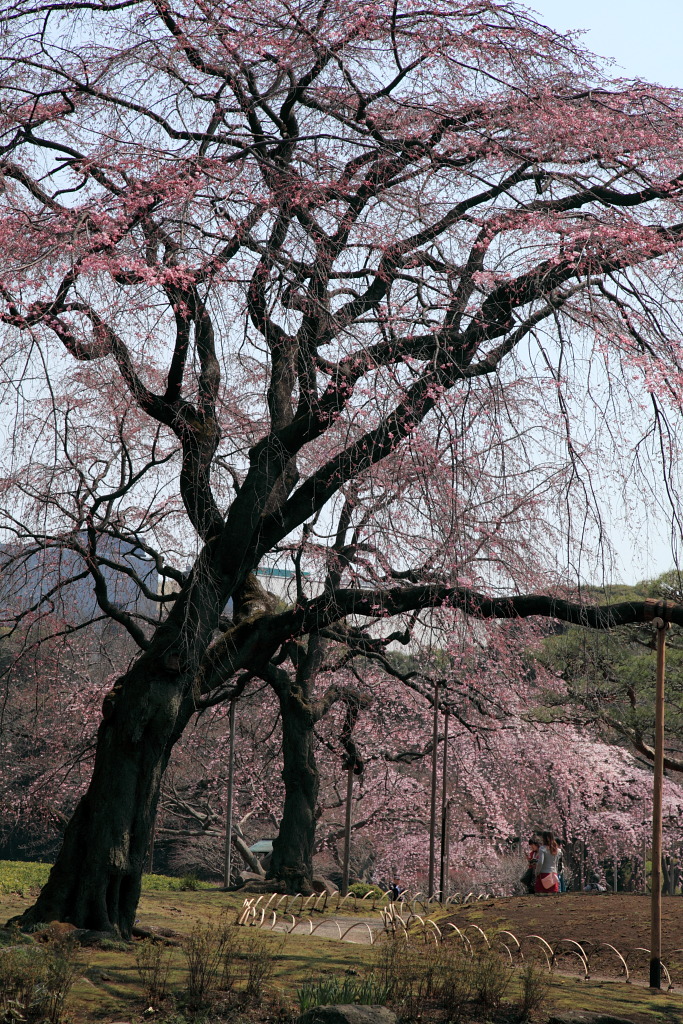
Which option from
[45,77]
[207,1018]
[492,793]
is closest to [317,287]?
[45,77]

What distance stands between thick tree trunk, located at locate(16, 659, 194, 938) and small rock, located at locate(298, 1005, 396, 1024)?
11.6ft

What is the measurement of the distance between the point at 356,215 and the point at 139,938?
6206 millimetres

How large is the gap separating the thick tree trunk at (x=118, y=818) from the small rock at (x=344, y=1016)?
3.55 m

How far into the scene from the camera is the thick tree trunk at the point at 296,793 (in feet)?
47.2

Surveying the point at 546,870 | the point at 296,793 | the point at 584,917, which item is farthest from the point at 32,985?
the point at 296,793

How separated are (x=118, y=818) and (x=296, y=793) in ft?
22.2

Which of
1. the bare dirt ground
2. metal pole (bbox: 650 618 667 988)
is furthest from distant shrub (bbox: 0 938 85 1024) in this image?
the bare dirt ground

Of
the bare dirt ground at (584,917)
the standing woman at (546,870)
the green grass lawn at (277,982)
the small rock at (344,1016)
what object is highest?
the standing woman at (546,870)

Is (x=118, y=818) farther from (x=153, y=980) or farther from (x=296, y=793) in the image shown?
(x=296, y=793)

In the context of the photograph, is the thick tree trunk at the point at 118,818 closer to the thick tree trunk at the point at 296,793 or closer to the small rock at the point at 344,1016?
the small rock at the point at 344,1016

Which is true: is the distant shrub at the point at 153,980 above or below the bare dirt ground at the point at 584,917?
below

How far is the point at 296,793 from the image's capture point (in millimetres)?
14500

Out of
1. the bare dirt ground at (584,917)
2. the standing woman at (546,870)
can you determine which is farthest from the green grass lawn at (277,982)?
the standing woman at (546,870)

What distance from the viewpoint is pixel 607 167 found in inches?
269
